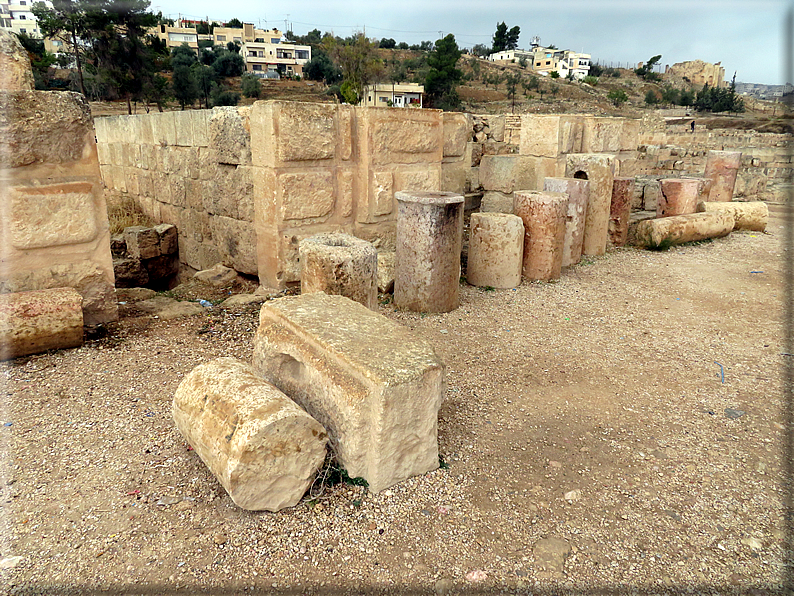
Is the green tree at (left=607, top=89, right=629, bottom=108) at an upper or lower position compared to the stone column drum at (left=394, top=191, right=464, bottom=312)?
upper

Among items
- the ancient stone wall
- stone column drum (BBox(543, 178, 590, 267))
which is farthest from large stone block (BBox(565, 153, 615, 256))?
the ancient stone wall

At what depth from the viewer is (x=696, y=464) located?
8.64 feet

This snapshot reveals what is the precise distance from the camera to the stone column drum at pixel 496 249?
5.39 metres

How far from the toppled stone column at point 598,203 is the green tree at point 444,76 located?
3417cm

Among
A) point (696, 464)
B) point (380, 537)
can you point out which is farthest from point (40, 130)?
point (696, 464)

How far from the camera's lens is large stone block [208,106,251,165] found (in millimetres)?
4895

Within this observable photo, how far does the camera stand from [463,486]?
241 centimetres

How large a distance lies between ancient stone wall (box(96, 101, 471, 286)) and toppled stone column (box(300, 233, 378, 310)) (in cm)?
88

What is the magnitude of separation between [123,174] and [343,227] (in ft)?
15.8

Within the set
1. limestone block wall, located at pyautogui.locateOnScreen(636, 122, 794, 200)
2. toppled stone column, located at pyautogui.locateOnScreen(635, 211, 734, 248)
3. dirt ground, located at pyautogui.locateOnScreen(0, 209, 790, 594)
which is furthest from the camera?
limestone block wall, located at pyautogui.locateOnScreen(636, 122, 794, 200)

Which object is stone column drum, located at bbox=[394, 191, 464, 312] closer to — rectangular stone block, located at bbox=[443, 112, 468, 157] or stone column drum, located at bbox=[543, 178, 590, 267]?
rectangular stone block, located at bbox=[443, 112, 468, 157]

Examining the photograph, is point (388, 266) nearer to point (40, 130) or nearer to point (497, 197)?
point (40, 130)

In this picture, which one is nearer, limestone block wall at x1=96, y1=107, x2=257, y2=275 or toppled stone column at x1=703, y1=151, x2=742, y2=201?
limestone block wall at x1=96, y1=107, x2=257, y2=275

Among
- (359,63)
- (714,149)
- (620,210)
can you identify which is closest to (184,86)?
(359,63)
